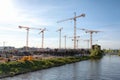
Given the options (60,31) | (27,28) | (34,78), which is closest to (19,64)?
(34,78)

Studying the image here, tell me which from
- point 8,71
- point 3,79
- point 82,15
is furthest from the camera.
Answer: point 82,15

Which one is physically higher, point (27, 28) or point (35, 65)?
point (27, 28)

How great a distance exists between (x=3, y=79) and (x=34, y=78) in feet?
19.9

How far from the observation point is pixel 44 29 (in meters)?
172

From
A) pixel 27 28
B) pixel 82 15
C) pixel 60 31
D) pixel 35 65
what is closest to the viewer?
pixel 35 65

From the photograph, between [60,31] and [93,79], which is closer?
[93,79]

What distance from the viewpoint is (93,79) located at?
146 ft

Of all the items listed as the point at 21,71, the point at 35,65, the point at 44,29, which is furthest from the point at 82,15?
the point at 21,71

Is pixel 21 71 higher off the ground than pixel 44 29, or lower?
lower

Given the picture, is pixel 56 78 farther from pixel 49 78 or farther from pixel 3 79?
pixel 3 79

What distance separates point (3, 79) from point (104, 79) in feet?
65.3

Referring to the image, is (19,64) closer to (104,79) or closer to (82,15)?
(104,79)

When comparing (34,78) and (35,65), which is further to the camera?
(35,65)

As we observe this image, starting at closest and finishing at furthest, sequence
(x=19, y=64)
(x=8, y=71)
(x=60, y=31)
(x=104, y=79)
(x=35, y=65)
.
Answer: (x=104, y=79) → (x=8, y=71) → (x=19, y=64) → (x=35, y=65) → (x=60, y=31)
